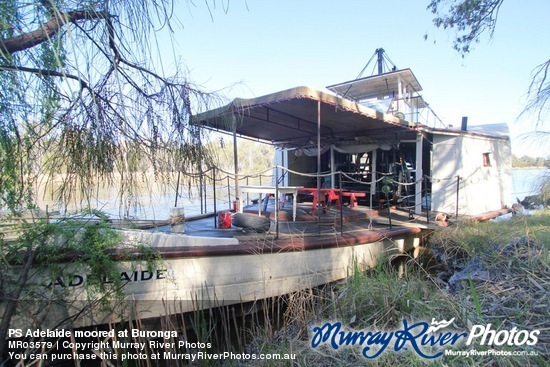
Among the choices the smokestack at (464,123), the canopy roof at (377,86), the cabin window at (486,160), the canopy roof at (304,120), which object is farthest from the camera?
the smokestack at (464,123)

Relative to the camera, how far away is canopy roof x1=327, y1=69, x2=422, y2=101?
8.99 m

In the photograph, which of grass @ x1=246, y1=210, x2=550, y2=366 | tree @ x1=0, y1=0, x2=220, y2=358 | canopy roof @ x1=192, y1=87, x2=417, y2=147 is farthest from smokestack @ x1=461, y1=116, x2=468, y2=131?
tree @ x1=0, y1=0, x2=220, y2=358

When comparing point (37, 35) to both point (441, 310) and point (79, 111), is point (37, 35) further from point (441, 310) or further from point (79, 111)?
point (441, 310)

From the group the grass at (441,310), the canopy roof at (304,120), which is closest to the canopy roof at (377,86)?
the canopy roof at (304,120)

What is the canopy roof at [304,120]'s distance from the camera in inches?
158

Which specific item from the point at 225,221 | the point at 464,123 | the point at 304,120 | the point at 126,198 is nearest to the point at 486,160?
the point at 464,123

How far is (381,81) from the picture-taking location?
31.1 ft

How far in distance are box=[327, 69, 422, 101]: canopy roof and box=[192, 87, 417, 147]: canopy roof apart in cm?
186

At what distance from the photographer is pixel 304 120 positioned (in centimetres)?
732

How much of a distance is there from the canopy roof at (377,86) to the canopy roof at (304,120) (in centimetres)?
186

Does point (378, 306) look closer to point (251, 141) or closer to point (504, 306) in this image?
point (504, 306)

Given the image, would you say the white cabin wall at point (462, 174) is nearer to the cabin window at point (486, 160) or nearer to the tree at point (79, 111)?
the cabin window at point (486, 160)

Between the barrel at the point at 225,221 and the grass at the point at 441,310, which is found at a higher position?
the barrel at the point at 225,221

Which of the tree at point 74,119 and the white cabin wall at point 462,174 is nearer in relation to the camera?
the tree at point 74,119
